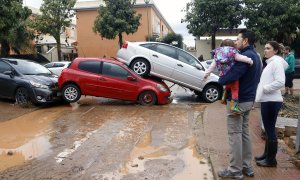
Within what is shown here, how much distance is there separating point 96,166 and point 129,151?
3.37 ft

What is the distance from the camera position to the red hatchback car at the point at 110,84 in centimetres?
1212

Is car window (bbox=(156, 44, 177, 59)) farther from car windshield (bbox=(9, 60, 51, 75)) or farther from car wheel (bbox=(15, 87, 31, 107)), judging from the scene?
car wheel (bbox=(15, 87, 31, 107))

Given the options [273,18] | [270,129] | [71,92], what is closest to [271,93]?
[270,129]

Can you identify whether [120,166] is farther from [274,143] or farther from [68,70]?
[68,70]

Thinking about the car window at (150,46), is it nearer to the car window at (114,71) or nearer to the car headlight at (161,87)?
the car window at (114,71)

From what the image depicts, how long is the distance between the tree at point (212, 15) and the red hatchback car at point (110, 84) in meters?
16.9

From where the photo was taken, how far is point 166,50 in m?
13.1

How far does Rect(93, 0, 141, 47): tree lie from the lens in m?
29.4

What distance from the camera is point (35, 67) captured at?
42.8ft

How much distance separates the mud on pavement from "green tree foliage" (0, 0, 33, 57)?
577cm

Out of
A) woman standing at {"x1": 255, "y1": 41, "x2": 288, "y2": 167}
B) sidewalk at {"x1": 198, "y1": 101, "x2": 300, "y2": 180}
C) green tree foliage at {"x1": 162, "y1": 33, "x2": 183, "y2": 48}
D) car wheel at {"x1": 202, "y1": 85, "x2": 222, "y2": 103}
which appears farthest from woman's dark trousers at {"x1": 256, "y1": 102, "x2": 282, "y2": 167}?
green tree foliage at {"x1": 162, "y1": 33, "x2": 183, "y2": 48}

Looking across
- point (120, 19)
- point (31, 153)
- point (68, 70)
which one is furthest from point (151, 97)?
point (120, 19)

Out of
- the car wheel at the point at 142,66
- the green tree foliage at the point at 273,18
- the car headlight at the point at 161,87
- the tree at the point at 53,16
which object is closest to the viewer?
the car headlight at the point at 161,87

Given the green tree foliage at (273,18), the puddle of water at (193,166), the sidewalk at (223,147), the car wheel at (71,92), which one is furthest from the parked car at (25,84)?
the green tree foliage at (273,18)
